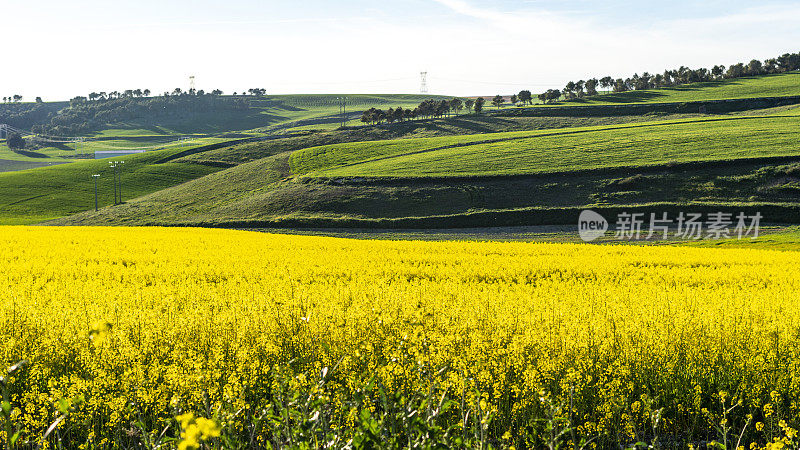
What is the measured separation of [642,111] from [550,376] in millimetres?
145461

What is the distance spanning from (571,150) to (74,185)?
3975 inches

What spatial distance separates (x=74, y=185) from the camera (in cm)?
11494

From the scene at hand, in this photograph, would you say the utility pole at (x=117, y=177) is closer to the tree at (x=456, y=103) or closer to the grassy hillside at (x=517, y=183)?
the grassy hillside at (x=517, y=183)

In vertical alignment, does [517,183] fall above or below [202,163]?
below

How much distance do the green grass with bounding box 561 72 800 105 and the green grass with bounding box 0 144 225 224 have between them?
11467cm

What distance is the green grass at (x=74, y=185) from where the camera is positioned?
319 ft

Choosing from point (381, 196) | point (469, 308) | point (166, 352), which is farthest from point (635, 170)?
point (166, 352)

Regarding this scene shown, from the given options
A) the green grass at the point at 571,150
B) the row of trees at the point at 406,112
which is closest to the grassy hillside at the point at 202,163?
the row of trees at the point at 406,112

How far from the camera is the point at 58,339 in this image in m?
8.62

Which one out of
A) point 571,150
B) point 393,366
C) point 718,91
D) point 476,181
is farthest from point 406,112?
point 393,366

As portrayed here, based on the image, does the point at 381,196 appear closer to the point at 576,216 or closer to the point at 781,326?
the point at 576,216

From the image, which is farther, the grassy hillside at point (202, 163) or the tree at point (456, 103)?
the tree at point (456, 103)

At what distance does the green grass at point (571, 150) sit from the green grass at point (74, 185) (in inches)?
1232

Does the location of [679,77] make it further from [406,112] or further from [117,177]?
[117,177]
